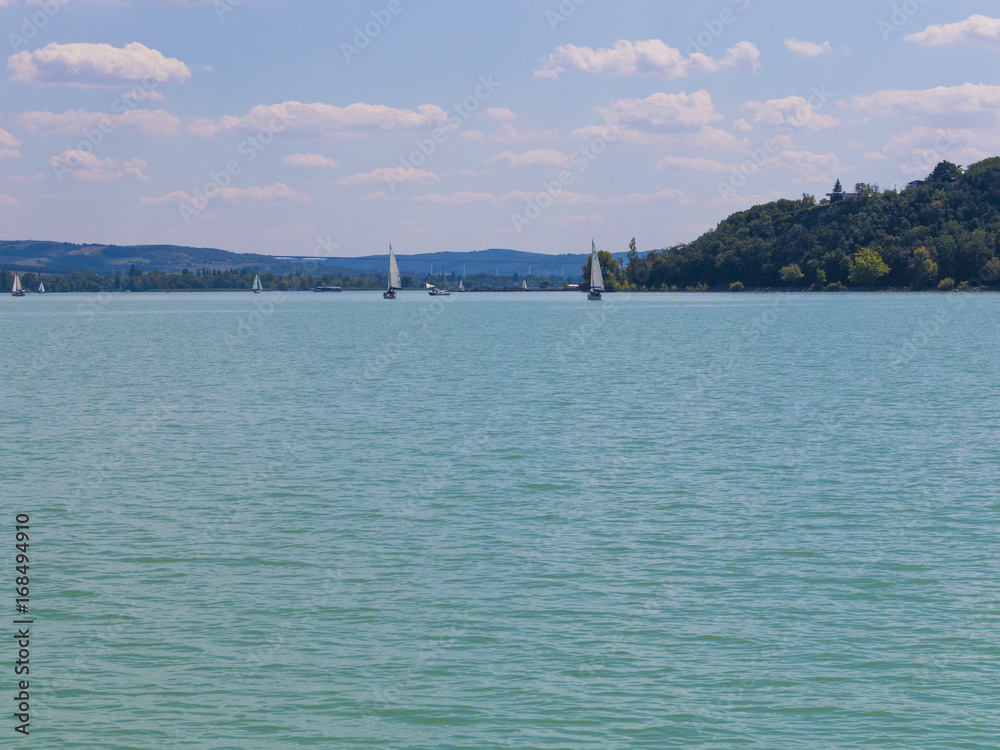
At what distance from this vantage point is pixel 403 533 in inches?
1031

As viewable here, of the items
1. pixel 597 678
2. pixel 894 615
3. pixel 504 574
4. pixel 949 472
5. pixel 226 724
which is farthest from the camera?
pixel 949 472

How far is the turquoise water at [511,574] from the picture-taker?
615 inches

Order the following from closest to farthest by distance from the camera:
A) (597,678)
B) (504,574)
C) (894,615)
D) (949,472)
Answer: (597,678) < (894,615) < (504,574) < (949,472)

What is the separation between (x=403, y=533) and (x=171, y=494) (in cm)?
866

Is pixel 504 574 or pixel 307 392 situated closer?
pixel 504 574

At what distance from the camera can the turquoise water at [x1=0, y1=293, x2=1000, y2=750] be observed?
1562 centimetres

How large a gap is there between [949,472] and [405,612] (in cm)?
2094

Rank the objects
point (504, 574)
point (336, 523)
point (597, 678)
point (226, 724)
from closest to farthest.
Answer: point (226, 724) → point (597, 678) → point (504, 574) → point (336, 523)

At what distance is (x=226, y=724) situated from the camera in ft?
50.3

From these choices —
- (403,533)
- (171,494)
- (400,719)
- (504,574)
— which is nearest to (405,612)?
(504,574)

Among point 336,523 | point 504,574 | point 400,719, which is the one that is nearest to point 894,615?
point 504,574

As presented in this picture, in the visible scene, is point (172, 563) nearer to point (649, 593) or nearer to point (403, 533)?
point (403, 533)

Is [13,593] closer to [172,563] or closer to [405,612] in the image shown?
[172,563]

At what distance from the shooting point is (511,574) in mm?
22328
